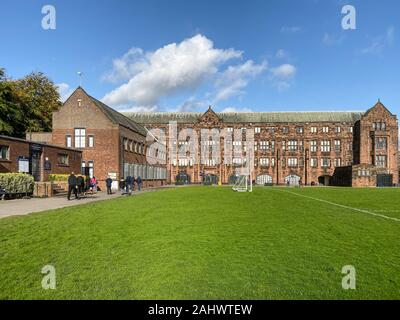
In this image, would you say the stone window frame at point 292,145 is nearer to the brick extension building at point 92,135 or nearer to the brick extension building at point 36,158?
the brick extension building at point 92,135

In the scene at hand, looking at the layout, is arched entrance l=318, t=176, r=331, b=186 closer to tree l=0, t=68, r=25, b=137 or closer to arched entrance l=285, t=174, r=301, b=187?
arched entrance l=285, t=174, r=301, b=187

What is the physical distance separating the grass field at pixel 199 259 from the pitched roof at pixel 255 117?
7324cm

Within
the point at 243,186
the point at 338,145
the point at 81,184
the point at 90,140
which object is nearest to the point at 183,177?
the point at 338,145

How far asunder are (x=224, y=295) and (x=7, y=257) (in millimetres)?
4923

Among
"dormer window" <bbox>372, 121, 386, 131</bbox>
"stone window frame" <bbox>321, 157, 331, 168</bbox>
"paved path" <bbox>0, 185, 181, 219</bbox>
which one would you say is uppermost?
"dormer window" <bbox>372, 121, 386, 131</bbox>

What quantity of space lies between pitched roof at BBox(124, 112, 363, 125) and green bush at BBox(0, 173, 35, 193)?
58.4 metres

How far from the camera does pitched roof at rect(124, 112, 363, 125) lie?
270 feet

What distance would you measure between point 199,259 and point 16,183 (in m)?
21.9

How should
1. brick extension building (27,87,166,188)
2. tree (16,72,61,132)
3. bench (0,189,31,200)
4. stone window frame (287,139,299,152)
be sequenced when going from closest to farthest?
bench (0,189,31,200)
brick extension building (27,87,166,188)
tree (16,72,61,132)
stone window frame (287,139,299,152)

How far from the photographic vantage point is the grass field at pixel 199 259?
17.4 feet

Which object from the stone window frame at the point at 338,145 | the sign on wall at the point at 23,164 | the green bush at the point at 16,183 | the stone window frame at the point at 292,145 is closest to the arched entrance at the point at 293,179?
the stone window frame at the point at 292,145

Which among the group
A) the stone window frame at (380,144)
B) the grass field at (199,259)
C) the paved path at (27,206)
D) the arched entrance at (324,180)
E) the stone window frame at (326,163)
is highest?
the stone window frame at (380,144)

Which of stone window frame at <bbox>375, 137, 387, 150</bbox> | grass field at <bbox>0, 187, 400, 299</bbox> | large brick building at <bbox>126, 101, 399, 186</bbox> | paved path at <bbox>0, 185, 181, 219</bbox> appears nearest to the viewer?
grass field at <bbox>0, 187, 400, 299</bbox>

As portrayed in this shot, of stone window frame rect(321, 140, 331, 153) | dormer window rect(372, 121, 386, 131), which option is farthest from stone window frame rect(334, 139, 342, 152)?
dormer window rect(372, 121, 386, 131)
